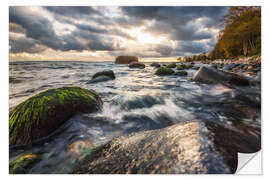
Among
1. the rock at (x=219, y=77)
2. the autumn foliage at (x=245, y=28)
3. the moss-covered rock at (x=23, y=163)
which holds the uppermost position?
the autumn foliage at (x=245, y=28)

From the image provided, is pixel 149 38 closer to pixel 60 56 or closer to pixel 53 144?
pixel 60 56

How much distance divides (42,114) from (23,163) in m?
0.64

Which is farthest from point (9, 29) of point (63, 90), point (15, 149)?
point (15, 149)

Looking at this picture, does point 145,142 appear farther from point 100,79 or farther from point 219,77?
point 100,79

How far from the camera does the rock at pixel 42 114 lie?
1.67m

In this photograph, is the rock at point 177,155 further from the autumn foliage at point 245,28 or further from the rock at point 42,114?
the autumn foliage at point 245,28

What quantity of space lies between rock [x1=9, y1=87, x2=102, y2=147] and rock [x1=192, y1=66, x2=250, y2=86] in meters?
3.77

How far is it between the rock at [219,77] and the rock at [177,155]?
2458mm

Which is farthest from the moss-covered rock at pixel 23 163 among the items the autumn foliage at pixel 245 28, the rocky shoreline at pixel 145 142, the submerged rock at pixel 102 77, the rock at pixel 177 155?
the submerged rock at pixel 102 77

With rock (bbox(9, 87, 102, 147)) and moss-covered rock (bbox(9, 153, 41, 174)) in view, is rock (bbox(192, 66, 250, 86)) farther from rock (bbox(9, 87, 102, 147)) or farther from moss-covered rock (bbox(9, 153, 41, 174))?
moss-covered rock (bbox(9, 153, 41, 174))

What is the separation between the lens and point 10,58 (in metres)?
2.18

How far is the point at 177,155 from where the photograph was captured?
101cm

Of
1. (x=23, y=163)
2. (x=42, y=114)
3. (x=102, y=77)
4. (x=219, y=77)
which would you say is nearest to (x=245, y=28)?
(x=219, y=77)

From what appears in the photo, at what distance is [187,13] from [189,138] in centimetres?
265
